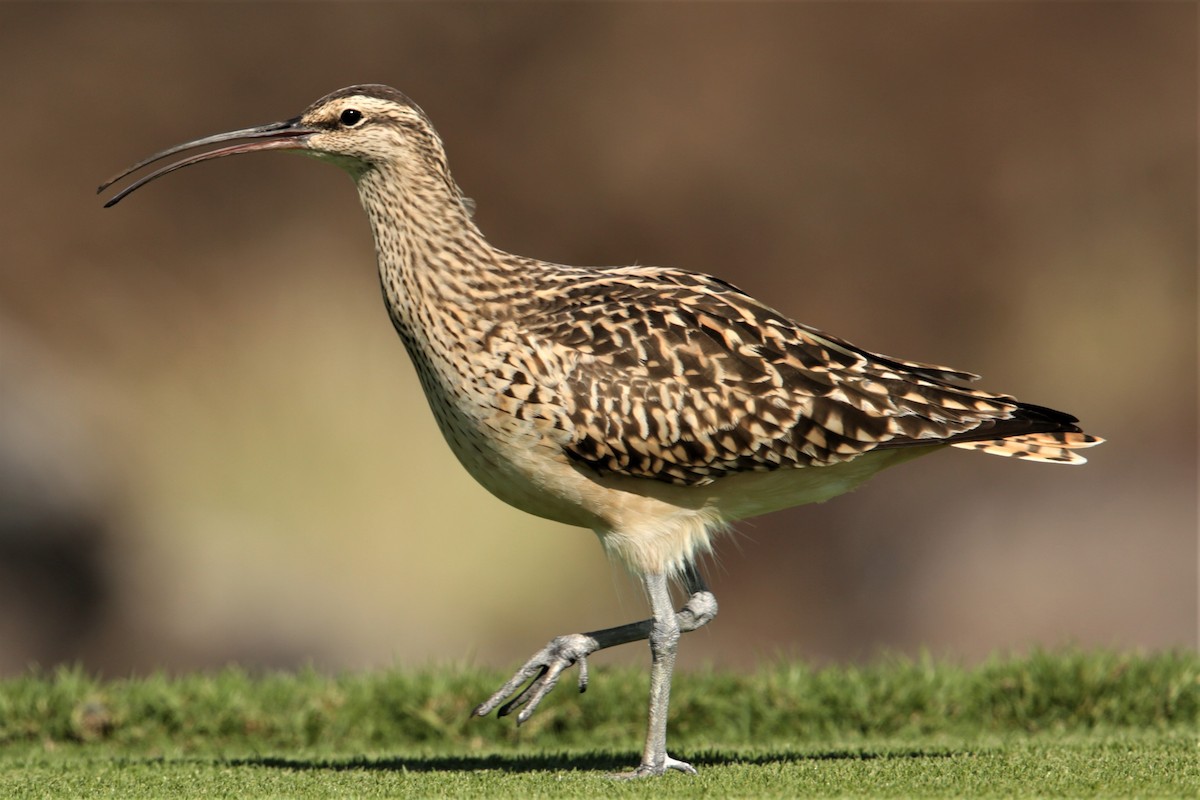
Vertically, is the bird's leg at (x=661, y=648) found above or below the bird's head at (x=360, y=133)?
below

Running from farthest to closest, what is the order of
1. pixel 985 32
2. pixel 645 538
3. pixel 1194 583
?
pixel 985 32 → pixel 1194 583 → pixel 645 538

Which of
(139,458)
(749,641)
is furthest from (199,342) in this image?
(749,641)

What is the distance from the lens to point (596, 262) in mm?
16859

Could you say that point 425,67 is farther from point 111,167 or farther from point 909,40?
point 909,40

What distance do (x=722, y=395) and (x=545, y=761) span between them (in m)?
2.25

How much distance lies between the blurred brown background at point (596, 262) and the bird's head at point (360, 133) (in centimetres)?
808

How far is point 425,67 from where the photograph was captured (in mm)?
16656

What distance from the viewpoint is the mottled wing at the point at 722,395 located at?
7793 millimetres

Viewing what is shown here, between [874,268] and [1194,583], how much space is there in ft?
15.3

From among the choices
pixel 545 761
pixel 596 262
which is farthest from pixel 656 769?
pixel 596 262

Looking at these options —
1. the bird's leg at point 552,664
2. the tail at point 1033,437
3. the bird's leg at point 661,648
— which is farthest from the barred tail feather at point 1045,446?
the bird's leg at point 552,664

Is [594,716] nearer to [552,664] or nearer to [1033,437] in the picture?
[552,664]

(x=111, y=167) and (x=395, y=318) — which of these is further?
(x=111, y=167)

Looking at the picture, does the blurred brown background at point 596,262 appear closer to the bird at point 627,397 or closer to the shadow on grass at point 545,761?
the shadow on grass at point 545,761
